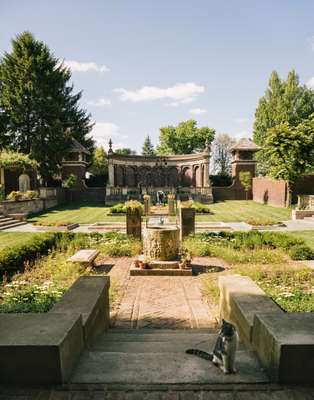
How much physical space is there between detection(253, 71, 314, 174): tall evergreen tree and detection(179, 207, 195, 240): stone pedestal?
34429 mm

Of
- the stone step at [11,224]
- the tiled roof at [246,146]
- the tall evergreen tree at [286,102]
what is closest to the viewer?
the stone step at [11,224]

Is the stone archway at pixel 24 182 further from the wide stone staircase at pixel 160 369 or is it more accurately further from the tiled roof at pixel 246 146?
the wide stone staircase at pixel 160 369

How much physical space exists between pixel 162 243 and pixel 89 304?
19.3 ft

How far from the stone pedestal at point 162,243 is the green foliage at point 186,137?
60.7 meters

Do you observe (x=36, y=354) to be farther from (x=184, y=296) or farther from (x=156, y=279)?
(x=156, y=279)

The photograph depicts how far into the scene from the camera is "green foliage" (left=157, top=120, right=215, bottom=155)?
225 feet

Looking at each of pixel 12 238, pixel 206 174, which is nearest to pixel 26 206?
pixel 12 238

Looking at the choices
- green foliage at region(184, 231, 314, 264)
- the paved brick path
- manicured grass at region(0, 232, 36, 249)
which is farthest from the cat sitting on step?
manicured grass at region(0, 232, 36, 249)

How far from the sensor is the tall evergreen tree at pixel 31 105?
110 ft

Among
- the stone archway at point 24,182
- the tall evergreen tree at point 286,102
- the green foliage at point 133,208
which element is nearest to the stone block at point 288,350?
the green foliage at point 133,208

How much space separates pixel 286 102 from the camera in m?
44.7

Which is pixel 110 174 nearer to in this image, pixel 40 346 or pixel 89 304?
pixel 89 304

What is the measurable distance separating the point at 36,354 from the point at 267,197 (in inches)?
1346

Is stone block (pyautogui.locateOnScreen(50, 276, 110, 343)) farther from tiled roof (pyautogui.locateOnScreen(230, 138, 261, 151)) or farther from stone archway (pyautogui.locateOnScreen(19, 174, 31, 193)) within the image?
tiled roof (pyautogui.locateOnScreen(230, 138, 261, 151))
